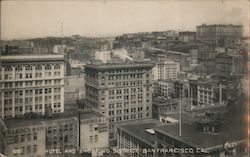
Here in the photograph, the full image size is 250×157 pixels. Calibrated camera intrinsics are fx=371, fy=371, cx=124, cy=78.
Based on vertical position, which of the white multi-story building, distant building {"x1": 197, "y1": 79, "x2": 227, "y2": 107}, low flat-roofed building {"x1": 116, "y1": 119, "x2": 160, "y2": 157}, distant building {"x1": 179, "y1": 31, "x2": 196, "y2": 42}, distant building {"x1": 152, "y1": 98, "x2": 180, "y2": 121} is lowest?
low flat-roofed building {"x1": 116, "y1": 119, "x2": 160, "y2": 157}

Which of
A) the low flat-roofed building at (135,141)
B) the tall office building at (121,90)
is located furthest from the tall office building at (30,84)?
the low flat-roofed building at (135,141)

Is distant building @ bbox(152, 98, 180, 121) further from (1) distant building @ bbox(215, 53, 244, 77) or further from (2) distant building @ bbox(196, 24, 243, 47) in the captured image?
(2) distant building @ bbox(196, 24, 243, 47)

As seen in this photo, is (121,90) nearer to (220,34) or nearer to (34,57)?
(34,57)

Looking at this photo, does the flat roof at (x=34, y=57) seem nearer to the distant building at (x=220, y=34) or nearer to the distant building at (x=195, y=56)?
the distant building at (x=195, y=56)

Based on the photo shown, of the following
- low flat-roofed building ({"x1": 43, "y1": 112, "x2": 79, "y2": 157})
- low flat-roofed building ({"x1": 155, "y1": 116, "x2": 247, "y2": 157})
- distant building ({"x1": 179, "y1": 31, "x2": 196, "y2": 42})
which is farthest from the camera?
distant building ({"x1": 179, "y1": 31, "x2": 196, "y2": 42})

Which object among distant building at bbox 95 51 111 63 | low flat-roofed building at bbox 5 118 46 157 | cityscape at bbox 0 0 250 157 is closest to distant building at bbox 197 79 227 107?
cityscape at bbox 0 0 250 157

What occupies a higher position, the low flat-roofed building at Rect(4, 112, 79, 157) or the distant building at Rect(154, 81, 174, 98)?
the distant building at Rect(154, 81, 174, 98)

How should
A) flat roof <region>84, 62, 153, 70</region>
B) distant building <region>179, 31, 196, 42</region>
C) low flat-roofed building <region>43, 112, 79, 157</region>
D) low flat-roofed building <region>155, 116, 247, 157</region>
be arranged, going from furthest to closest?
flat roof <region>84, 62, 153, 70</region> → distant building <region>179, 31, 196, 42</region> → low flat-roofed building <region>43, 112, 79, 157</region> → low flat-roofed building <region>155, 116, 247, 157</region>
